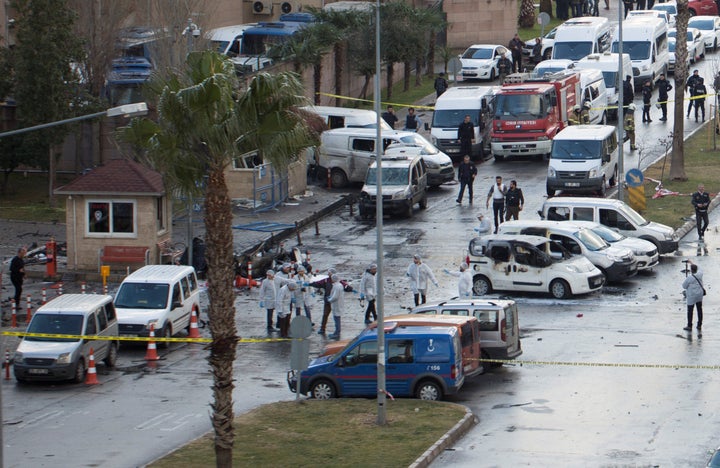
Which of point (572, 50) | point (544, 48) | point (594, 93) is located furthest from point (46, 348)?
point (544, 48)

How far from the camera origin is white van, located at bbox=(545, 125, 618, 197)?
42625 mm

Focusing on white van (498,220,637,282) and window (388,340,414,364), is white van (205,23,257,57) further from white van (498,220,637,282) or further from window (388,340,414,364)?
window (388,340,414,364)

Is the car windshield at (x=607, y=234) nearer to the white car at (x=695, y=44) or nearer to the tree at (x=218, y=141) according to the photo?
the tree at (x=218, y=141)

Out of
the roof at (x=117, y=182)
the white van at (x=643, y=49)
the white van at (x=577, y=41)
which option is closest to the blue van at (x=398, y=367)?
the roof at (x=117, y=182)

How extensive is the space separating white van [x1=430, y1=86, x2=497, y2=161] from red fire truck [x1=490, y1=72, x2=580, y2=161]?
0.56 metres

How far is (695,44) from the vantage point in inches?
2648

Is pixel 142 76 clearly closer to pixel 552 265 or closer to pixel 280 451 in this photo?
pixel 552 265

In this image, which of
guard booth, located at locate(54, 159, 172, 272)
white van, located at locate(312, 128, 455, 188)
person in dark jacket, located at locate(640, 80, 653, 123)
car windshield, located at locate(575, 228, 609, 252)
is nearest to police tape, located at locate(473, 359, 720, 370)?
car windshield, located at locate(575, 228, 609, 252)

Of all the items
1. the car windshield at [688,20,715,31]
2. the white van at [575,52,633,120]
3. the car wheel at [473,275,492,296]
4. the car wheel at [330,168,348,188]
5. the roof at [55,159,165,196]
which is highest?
the car windshield at [688,20,715,31]

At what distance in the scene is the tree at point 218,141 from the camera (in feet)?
64.0

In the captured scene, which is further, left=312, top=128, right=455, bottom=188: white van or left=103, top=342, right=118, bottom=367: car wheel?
left=312, top=128, right=455, bottom=188: white van

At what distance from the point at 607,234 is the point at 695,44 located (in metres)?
34.1

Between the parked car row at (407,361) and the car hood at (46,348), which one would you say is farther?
the car hood at (46,348)

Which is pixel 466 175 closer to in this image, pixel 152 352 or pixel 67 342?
pixel 152 352
